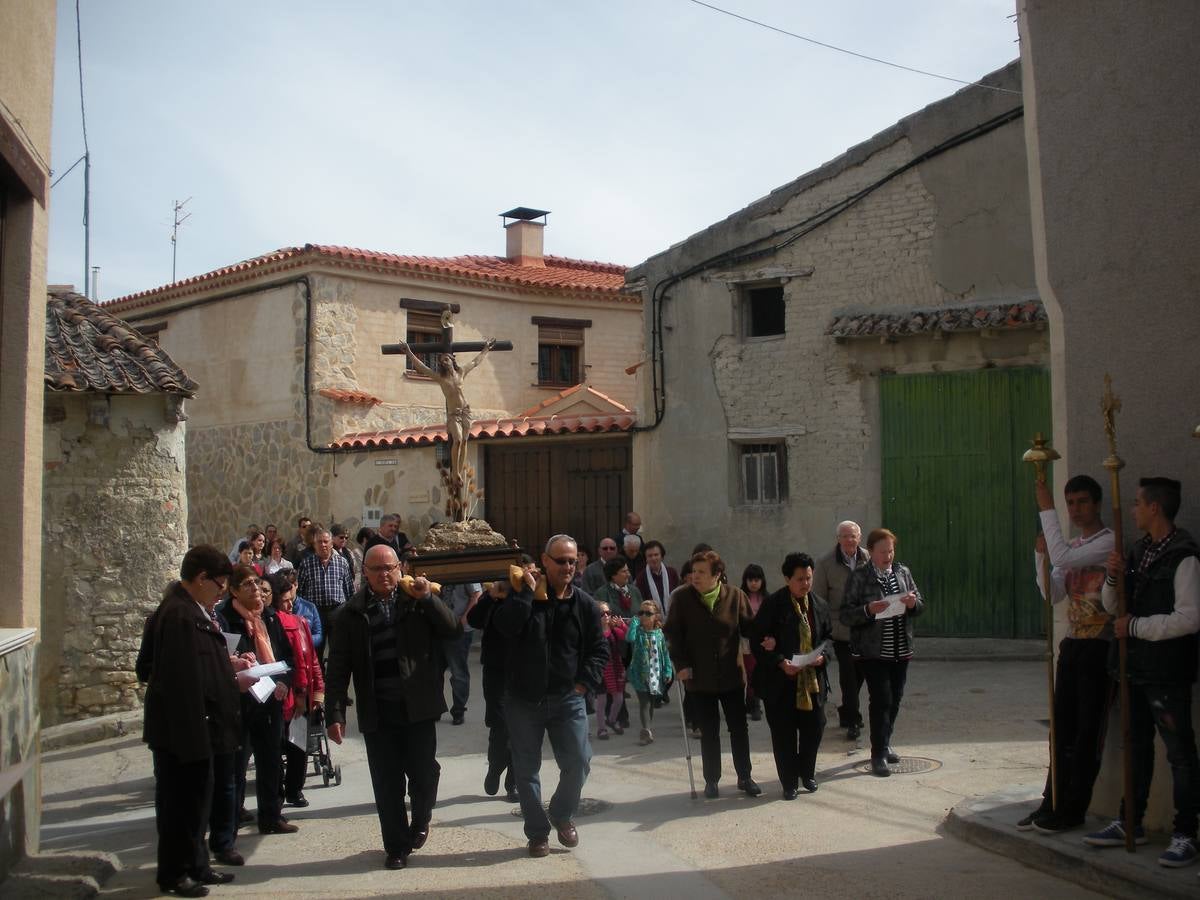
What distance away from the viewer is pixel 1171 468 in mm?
6387

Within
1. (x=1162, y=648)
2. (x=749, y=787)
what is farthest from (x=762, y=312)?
(x=1162, y=648)

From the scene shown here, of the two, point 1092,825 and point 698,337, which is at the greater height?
point 698,337

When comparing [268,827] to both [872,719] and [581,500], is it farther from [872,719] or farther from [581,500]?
[581,500]

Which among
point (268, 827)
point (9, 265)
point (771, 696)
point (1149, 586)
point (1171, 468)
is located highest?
point (9, 265)

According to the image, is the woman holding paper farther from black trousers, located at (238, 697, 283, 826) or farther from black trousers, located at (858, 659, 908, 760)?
black trousers, located at (238, 697, 283, 826)

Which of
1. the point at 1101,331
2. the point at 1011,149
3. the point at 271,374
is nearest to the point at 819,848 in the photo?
the point at 1101,331

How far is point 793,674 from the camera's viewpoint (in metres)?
8.17

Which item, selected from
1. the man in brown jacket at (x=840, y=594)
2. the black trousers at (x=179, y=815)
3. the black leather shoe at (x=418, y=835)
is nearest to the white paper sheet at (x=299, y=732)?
the black leather shoe at (x=418, y=835)

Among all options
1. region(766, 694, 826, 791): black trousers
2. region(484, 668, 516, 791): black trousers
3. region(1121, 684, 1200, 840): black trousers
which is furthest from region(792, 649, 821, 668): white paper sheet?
Answer: region(1121, 684, 1200, 840): black trousers

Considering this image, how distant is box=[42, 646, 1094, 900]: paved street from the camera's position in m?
6.15

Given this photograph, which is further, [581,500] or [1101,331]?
[581,500]

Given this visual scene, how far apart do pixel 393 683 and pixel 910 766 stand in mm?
4098

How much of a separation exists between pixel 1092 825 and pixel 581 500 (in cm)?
1162

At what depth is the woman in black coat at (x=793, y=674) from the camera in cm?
810
